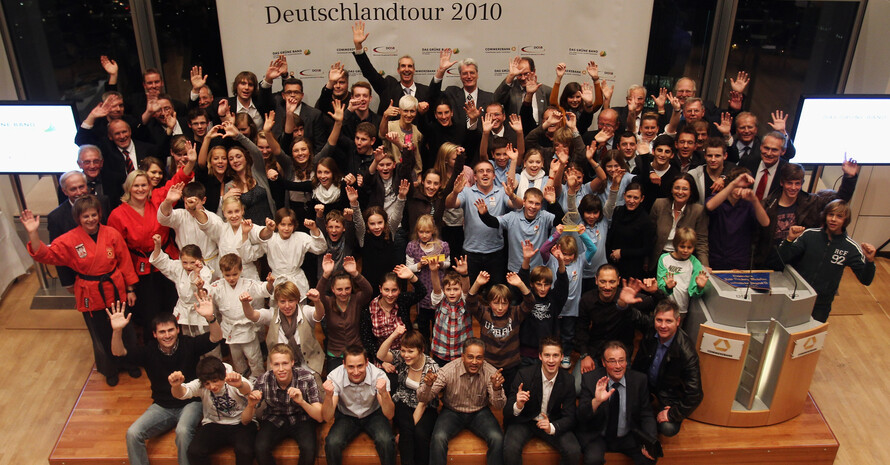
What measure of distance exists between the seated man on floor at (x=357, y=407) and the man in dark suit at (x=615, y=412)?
119cm

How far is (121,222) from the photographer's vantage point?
16.1ft

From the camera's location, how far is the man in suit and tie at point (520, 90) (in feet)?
19.6

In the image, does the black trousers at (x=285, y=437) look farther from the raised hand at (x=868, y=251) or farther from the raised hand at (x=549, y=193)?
the raised hand at (x=868, y=251)

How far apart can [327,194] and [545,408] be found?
2127 mm

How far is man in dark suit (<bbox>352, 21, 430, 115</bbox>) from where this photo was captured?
5930 mm

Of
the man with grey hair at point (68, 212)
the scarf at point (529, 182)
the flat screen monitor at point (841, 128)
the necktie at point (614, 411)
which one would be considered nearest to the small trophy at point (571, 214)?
the scarf at point (529, 182)

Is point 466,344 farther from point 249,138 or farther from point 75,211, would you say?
point 75,211

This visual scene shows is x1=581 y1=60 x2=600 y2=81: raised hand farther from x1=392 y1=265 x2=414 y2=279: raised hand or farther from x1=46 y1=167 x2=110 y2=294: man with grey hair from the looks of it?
x1=46 y1=167 x2=110 y2=294: man with grey hair

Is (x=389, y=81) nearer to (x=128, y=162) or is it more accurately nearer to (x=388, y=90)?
(x=388, y=90)

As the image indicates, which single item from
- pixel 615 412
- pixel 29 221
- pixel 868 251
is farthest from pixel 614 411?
pixel 29 221

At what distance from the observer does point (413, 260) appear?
195 inches

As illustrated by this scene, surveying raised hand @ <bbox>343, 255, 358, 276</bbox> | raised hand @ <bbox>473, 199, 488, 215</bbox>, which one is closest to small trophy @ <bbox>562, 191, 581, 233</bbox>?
raised hand @ <bbox>473, 199, 488, 215</bbox>

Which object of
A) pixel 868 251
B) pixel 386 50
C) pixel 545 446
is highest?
pixel 386 50

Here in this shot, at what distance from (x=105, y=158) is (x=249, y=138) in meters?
1.08
